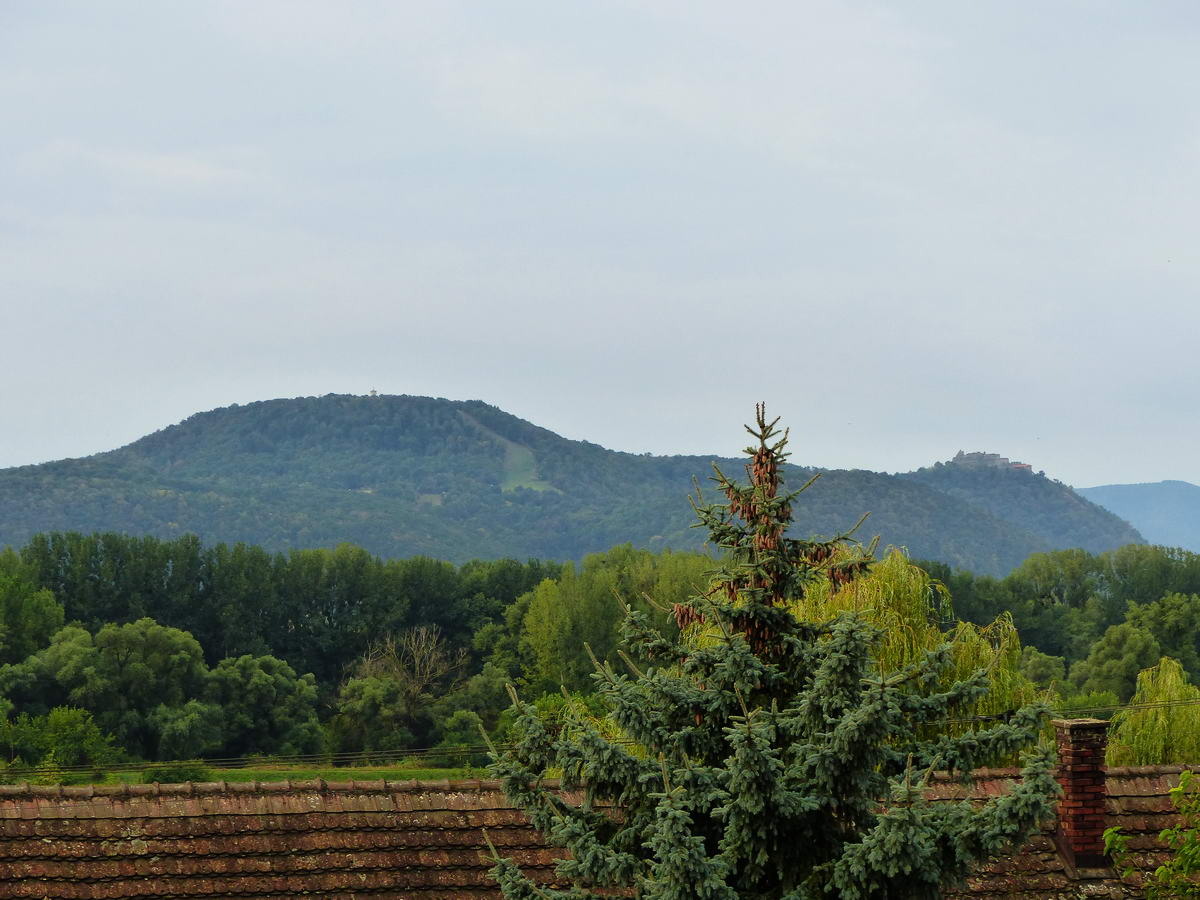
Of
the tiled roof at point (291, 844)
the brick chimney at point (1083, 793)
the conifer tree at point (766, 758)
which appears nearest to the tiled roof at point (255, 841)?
the tiled roof at point (291, 844)

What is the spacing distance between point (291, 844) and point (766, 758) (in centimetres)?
553

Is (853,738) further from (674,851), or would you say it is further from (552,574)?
(552,574)

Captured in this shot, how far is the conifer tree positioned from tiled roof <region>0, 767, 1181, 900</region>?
2667mm

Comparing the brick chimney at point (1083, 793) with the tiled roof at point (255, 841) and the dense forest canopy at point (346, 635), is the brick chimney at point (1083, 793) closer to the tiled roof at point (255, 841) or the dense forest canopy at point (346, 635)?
the tiled roof at point (255, 841)

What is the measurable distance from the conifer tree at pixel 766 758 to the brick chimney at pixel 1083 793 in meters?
3.73

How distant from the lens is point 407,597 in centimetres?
9325

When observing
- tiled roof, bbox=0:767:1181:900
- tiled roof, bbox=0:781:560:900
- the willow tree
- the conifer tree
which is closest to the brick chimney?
tiled roof, bbox=0:767:1181:900

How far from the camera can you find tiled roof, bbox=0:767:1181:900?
1130cm

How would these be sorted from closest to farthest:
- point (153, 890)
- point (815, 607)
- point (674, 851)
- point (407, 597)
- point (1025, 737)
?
point (674, 851) < point (1025, 737) < point (153, 890) < point (815, 607) < point (407, 597)

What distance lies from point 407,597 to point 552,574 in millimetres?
10815

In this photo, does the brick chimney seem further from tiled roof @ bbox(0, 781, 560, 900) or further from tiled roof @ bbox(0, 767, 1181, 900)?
tiled roof @ bbox(0, 781, 560, 900)

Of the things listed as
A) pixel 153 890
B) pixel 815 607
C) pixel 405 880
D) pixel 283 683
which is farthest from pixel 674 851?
pixel 283 683

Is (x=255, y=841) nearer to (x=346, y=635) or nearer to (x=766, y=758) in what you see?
(x=766, y=758)

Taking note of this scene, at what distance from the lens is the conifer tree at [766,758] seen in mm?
8000
